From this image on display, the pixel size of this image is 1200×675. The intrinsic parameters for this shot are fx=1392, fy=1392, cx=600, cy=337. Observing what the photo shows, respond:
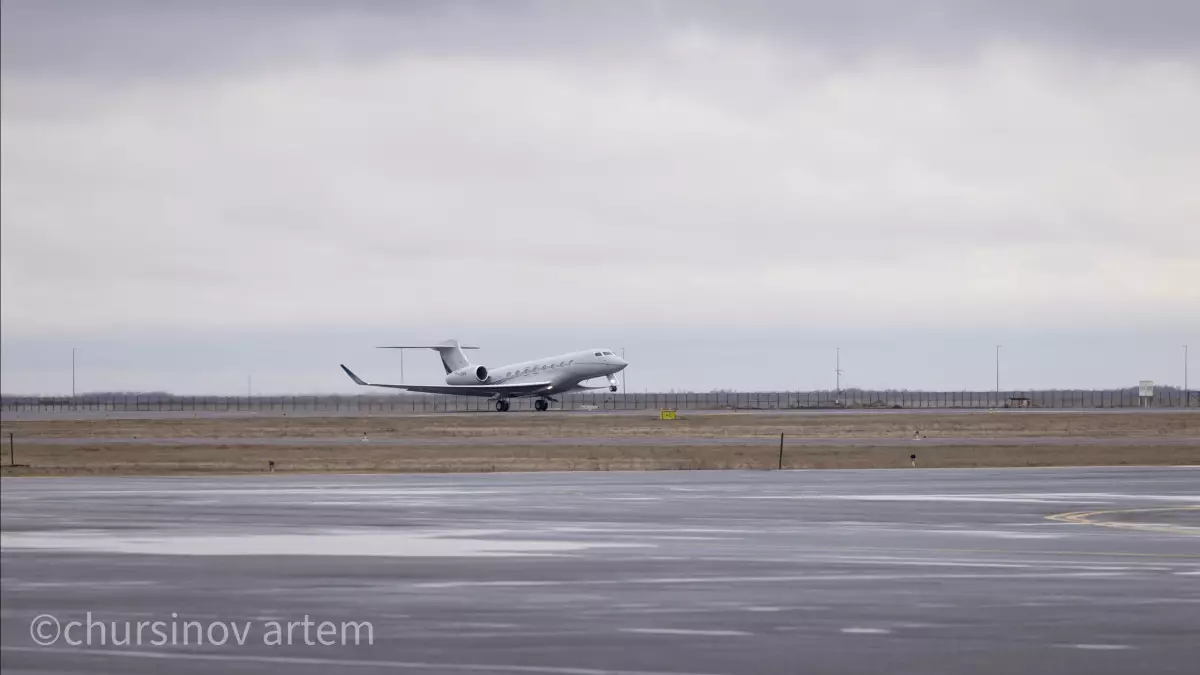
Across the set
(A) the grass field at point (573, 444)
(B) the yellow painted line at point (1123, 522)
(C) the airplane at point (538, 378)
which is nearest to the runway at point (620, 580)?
(B) the yellow painted line at point (1123, 522)

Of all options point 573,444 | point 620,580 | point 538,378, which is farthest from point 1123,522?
point 538,378

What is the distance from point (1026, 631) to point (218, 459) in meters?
43.4

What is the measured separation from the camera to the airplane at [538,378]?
4830 inches

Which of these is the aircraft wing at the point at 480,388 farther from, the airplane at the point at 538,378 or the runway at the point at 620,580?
the runway at the point at 620,580

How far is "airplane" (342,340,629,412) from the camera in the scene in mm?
122688

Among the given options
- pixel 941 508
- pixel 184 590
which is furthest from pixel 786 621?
pixel 941 508

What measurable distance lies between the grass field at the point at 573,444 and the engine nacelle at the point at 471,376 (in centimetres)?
2773

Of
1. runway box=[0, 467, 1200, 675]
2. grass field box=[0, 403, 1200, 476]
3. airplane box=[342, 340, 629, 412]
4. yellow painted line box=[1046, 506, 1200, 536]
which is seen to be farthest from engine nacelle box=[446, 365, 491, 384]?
yellow painted line box=[1046, 506, 1200, 536]

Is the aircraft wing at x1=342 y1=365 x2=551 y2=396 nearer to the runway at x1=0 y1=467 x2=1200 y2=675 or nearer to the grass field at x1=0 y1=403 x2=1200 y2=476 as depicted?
the grass field at x1=0 y1=403 x2=1200 y2=476

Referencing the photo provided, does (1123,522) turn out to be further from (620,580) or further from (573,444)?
(573,444)

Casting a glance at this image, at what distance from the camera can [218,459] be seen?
53.8 metres

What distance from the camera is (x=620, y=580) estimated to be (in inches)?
730

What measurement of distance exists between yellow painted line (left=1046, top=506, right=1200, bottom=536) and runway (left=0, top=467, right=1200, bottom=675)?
0.09m

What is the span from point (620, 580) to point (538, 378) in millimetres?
105376
